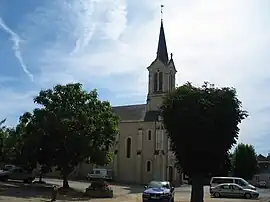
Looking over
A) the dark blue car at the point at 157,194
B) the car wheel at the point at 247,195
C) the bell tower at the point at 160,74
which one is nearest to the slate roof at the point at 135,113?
the bell tower at the point at 160,74

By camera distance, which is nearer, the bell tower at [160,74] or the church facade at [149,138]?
the church facade at [149,138]

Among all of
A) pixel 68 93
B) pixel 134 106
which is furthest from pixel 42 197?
pixel 134 106

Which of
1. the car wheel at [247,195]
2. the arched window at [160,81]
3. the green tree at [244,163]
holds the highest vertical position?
the arched window at [160,81]

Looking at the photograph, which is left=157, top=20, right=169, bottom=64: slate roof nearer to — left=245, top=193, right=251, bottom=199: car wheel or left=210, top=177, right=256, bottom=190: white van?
left=210, top=177, right=256, bottom=190: white van

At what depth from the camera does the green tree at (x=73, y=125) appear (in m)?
43.0

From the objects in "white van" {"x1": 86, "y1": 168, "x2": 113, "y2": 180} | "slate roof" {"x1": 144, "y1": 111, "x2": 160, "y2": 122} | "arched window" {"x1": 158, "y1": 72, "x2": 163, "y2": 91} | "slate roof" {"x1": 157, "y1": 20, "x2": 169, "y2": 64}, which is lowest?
"white van" {"x1": 86, "y1": 168, "x2": 113, "y2": 180}

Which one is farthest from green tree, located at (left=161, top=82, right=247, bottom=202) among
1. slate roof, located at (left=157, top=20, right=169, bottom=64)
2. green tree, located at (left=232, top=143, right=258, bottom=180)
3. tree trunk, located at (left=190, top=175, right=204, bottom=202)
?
green tree, located at (left=232, top=143, right=258, bottom=180)

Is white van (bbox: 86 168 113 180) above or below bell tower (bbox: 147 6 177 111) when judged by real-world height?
below

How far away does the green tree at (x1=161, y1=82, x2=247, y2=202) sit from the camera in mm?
28406

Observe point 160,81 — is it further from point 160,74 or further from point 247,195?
point 247,195

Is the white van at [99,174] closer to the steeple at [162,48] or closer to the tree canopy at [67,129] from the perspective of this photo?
the steeple at [162,48]

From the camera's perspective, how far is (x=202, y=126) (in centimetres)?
2831

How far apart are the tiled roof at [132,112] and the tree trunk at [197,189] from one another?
52776 mm

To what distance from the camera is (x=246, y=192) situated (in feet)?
159
